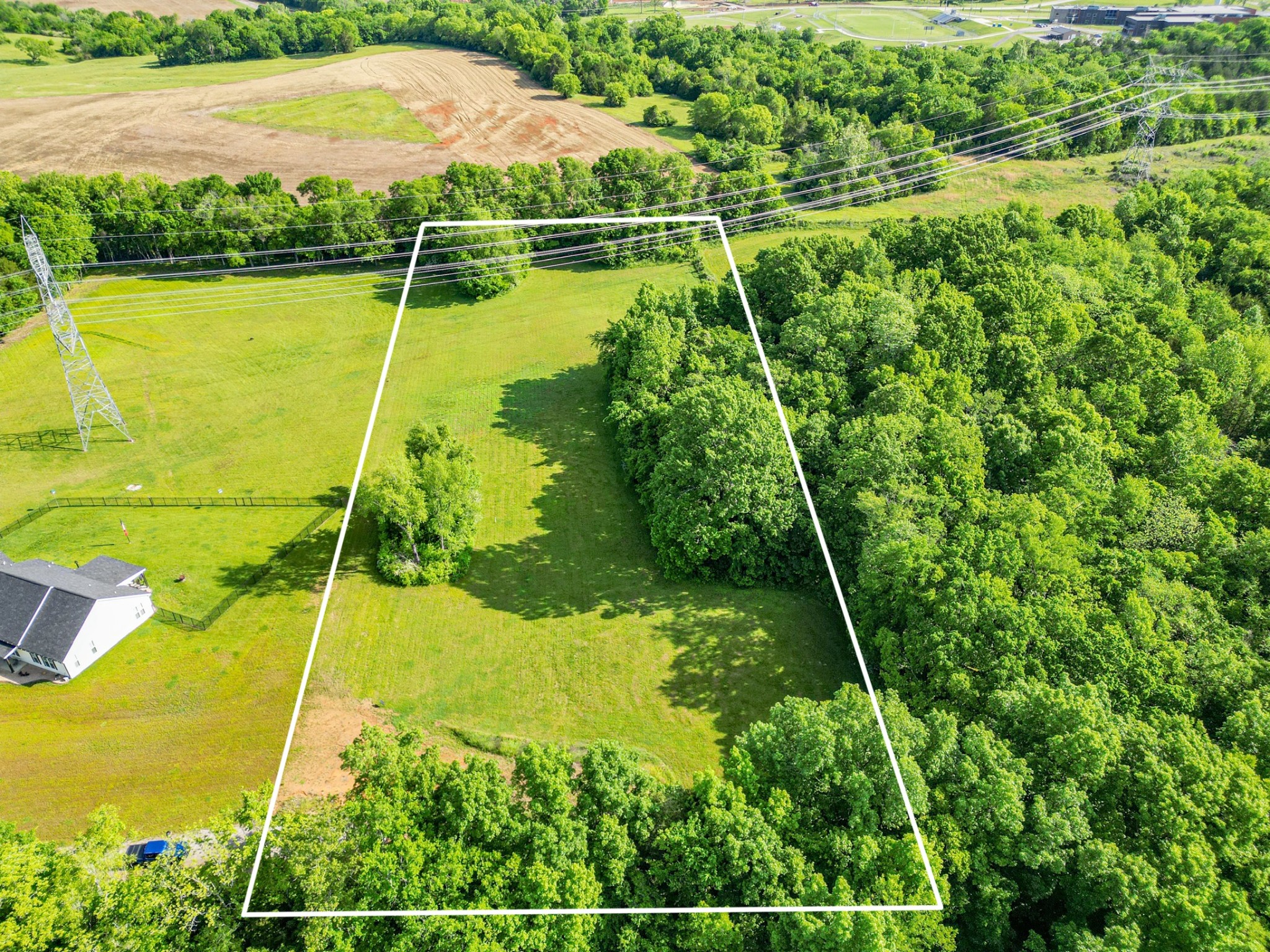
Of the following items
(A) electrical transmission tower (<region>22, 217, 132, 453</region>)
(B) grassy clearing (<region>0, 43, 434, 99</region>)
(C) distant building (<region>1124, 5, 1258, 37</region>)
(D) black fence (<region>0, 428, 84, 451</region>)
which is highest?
(C) distant building (<region>1124, 5, 1258, 37</region>)

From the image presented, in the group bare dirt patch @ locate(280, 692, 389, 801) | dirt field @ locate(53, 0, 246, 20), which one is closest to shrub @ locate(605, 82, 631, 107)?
dirt field @ locate(53, 0, 246, 20)

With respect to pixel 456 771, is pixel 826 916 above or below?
below

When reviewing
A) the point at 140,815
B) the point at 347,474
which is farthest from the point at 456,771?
the point at 347,474

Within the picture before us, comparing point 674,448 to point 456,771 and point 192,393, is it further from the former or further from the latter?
point 192,393

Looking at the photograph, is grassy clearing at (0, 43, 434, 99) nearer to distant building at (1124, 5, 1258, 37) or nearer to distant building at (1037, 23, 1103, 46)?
distant building at (1037, 23, 1103, 46)

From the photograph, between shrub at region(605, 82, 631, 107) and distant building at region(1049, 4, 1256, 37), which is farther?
distant building at region(1049, 4, 1256, 37)
